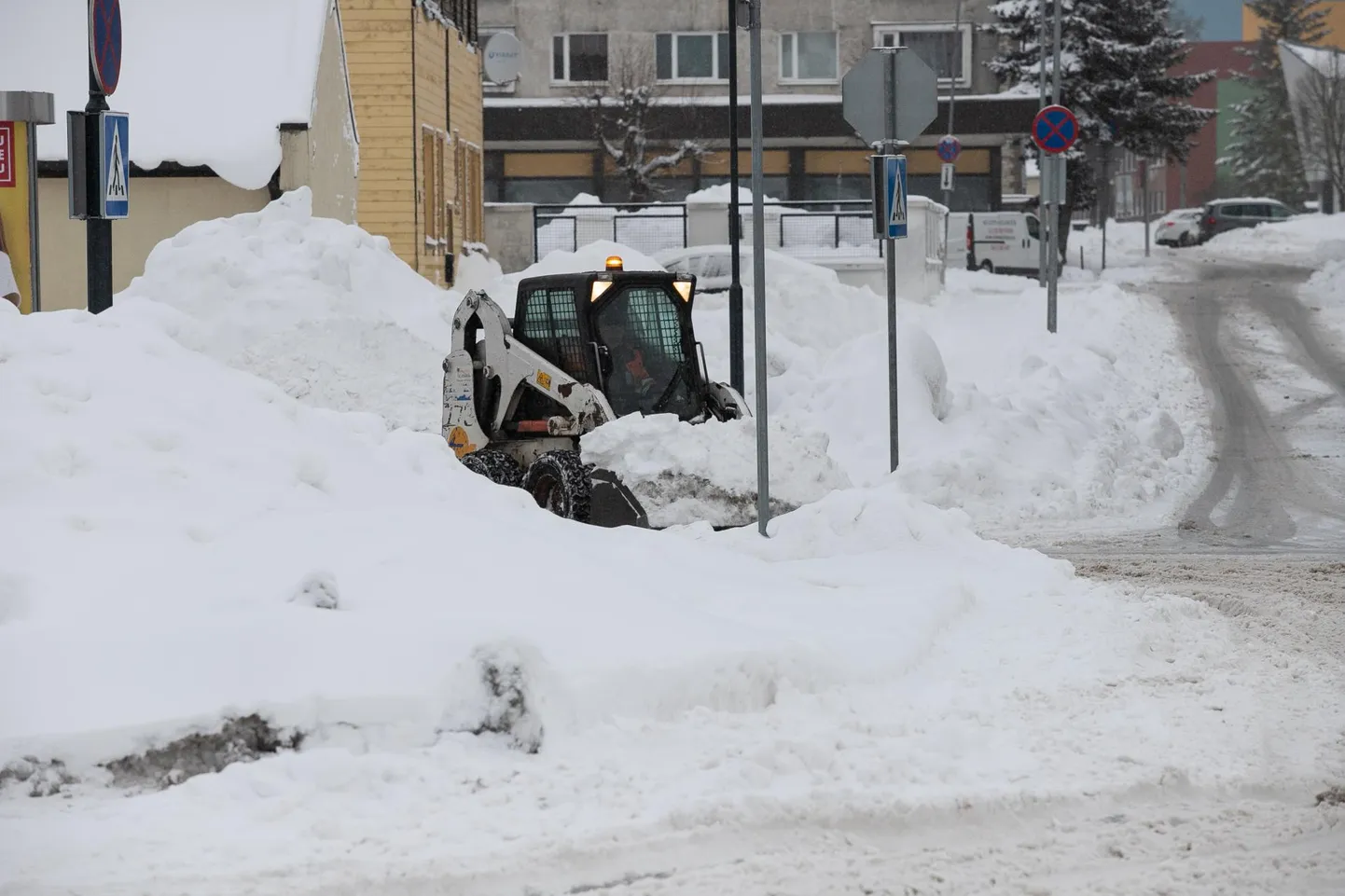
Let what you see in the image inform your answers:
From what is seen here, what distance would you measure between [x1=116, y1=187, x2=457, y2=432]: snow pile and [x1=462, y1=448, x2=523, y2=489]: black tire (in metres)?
5.05

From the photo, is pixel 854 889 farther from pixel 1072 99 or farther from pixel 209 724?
Answer: pixel 1072 99

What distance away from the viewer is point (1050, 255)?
2370 centimetres

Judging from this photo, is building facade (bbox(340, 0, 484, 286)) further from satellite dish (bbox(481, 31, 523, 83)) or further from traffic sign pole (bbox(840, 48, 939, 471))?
traffic sign pole (bbox(840, 48, 939, 471))

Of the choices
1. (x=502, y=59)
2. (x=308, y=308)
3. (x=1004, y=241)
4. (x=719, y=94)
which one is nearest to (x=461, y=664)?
(x=308, y=308)

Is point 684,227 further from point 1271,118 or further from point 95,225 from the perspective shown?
point 1271,118

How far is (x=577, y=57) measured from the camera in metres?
59.8

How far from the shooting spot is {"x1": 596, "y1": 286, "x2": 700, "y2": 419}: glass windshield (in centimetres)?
→ 1316

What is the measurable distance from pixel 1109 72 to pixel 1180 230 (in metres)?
12.8

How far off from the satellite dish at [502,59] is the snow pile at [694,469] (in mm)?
26039

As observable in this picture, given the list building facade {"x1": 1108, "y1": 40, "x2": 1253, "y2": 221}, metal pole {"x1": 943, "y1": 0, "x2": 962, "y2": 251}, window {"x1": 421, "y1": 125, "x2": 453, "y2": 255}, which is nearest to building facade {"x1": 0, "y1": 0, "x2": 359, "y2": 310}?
window {"x1": 421, "y1": 125, "x2": 453, "y2": 255}

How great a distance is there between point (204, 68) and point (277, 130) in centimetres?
131

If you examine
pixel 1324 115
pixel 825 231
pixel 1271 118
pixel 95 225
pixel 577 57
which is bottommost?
pixel 95 225

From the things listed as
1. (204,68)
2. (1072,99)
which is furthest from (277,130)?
(1072,99)

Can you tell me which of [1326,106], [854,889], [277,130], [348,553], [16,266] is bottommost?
[854,889]
